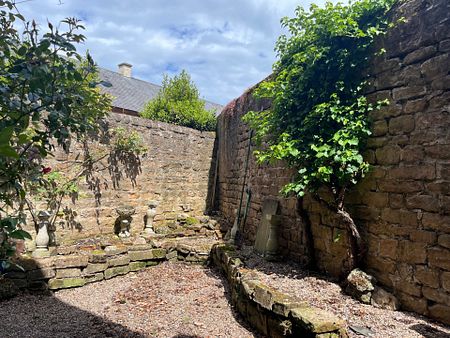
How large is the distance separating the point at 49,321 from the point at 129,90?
1541 centimetres

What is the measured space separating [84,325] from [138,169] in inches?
179

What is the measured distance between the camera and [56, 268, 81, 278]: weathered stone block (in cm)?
500

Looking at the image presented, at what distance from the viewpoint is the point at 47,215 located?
558 centimetres

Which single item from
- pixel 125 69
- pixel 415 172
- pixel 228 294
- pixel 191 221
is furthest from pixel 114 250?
pixel 125 69

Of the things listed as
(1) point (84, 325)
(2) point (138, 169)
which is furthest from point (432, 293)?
(2) point (138, 169)

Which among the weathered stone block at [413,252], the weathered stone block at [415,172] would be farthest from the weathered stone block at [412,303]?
the weathered stone block at [415,172]

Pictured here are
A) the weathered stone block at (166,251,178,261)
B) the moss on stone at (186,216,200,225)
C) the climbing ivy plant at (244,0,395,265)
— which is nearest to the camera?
the climbing ivy plant at (244,0,395,265)

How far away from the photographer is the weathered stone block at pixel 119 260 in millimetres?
5636

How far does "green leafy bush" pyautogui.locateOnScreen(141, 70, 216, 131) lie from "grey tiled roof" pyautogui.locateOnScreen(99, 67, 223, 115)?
329 cm

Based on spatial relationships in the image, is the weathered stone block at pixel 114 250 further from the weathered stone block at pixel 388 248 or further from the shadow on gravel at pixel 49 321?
the weathered stone block at pixel 388 248

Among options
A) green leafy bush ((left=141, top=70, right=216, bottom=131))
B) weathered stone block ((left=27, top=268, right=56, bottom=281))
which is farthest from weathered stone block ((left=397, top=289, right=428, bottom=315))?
green leafy bush ((left=141, top=70, right=216, bottom=131))

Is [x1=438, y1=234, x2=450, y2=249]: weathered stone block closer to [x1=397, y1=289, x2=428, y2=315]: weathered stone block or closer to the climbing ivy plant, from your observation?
[x1=397, y1=289, x2=428, y2=315]: weathered stone block

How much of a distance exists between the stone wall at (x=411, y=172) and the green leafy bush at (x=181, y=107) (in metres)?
6.67

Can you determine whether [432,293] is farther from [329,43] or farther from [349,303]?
[329,43]
